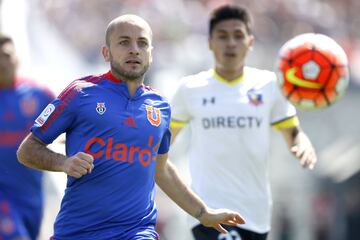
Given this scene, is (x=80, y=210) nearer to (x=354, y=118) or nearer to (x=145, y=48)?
(x=145, y=48)

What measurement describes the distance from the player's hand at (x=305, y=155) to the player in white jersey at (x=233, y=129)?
18mm

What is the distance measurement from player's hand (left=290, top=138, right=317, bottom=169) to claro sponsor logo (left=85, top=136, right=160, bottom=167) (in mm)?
2099

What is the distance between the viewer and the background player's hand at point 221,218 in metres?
7.12

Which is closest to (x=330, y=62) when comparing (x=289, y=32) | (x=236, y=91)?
(x=236, y=91)

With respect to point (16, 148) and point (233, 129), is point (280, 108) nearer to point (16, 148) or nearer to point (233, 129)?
point (233, 129)

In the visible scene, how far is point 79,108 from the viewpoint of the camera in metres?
6.56

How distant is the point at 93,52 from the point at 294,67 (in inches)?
390

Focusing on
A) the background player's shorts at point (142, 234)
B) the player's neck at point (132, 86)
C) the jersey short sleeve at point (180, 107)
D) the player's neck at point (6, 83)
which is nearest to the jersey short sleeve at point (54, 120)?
the player's neck at point (132, 86)

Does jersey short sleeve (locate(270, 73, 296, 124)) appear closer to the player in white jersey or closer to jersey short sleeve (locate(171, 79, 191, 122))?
the player in white jersey

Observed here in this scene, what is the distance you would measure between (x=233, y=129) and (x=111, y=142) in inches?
102

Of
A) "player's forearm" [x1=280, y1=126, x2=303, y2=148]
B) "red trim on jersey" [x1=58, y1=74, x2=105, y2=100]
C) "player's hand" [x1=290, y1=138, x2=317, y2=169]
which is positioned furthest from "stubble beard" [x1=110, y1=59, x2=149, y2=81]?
"player's forearm" [x1=280, y1=126, x2=303, y2=148]

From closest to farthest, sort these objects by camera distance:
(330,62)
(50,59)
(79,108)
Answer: (79,108)
(330,62)
(50,59)

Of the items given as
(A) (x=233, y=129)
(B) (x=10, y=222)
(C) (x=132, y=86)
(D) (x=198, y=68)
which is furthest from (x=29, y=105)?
(D) (x=198, y=68)

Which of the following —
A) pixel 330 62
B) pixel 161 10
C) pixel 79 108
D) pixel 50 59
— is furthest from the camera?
pixel 161 10
